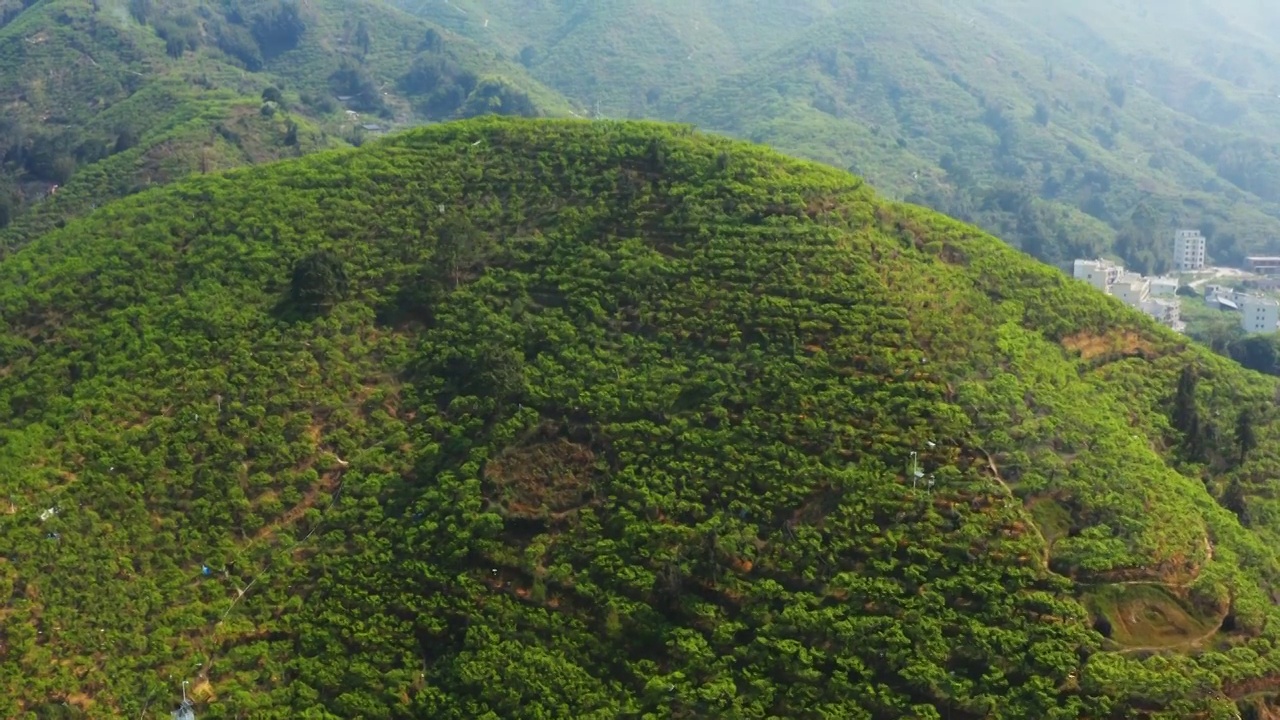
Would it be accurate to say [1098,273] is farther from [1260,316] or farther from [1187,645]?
[1187,645]

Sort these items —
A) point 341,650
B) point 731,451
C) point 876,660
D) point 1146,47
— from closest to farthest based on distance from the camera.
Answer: point 876,660 → point 341,650 → point 731,451 → point 1146,47

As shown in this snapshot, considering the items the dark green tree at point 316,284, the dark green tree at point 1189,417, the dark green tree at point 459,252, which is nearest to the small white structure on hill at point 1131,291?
the dark green tree at point 1189,417

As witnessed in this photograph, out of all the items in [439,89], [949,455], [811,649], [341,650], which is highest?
[949,455]

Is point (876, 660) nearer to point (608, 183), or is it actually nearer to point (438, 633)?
point (438, 633)

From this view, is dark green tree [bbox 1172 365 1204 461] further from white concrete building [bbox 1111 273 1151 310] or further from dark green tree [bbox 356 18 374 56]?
dark green tree [bbox 356 18 374 56]

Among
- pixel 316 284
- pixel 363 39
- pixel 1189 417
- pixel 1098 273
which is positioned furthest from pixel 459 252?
pixel 363 39

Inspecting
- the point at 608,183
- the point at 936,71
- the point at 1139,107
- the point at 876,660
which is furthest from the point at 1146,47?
the point at 876,660

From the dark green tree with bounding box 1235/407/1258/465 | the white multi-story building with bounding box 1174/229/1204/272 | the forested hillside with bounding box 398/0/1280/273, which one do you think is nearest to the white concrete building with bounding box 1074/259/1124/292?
the forested hillside with bounding box 398/0/1280/273
